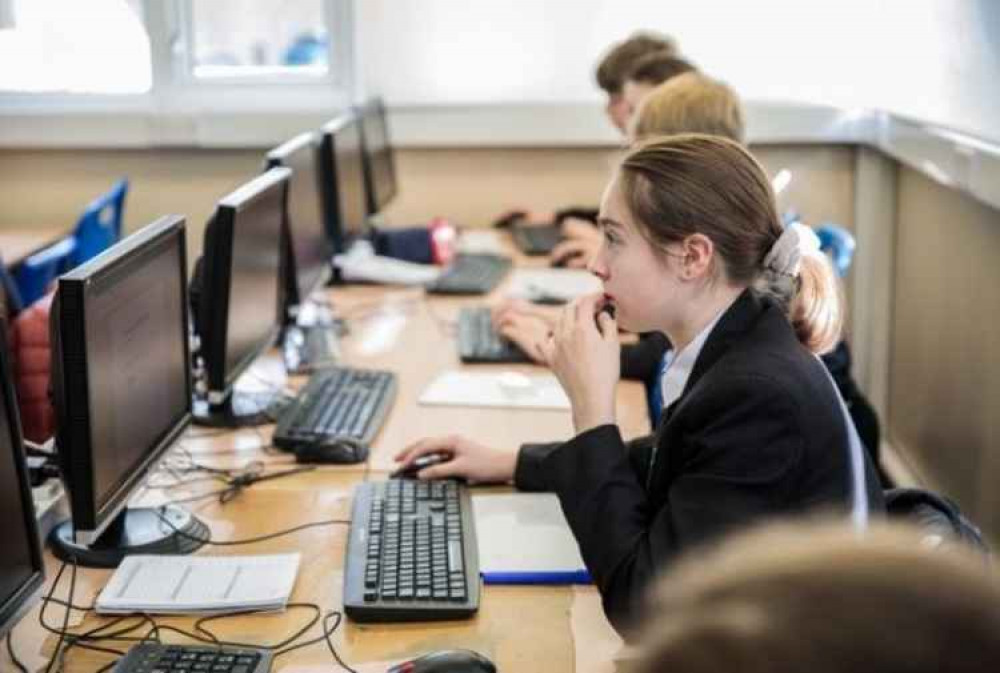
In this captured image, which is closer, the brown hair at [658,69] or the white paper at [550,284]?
the white paper at [550,284]

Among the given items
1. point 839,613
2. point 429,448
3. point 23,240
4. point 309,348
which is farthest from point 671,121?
point 23,240

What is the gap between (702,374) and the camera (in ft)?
5.18

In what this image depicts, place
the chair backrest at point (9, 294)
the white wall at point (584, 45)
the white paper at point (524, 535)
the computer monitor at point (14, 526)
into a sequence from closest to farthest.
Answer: the computer monitor at point (14, 526) < the white paper at point (524, 535) < the chair backrest at point (9, 294) < the white wall at point (584, 45)

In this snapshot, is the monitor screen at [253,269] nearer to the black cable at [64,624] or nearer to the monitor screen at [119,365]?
the monitor screen at [119,365]

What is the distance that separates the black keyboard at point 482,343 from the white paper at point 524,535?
85 centimetres

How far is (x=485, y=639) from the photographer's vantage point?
1530 mm

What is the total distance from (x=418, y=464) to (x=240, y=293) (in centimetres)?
46

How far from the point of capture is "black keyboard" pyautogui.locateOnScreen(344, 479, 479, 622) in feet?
5.17

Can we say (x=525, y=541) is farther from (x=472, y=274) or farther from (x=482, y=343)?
(x=472, y=274)

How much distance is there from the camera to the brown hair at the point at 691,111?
8.83 feet

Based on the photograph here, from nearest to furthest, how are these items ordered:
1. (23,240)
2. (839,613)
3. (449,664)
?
(839,613) → (449,664) → (23,240)

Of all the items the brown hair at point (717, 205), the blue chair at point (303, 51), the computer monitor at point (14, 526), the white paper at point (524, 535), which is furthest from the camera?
the blue chair at point (303, 51)

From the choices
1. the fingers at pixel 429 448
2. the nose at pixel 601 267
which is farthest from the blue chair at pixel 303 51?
the nose at pixel 601 267

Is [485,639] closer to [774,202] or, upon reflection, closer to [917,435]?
[774,202]
